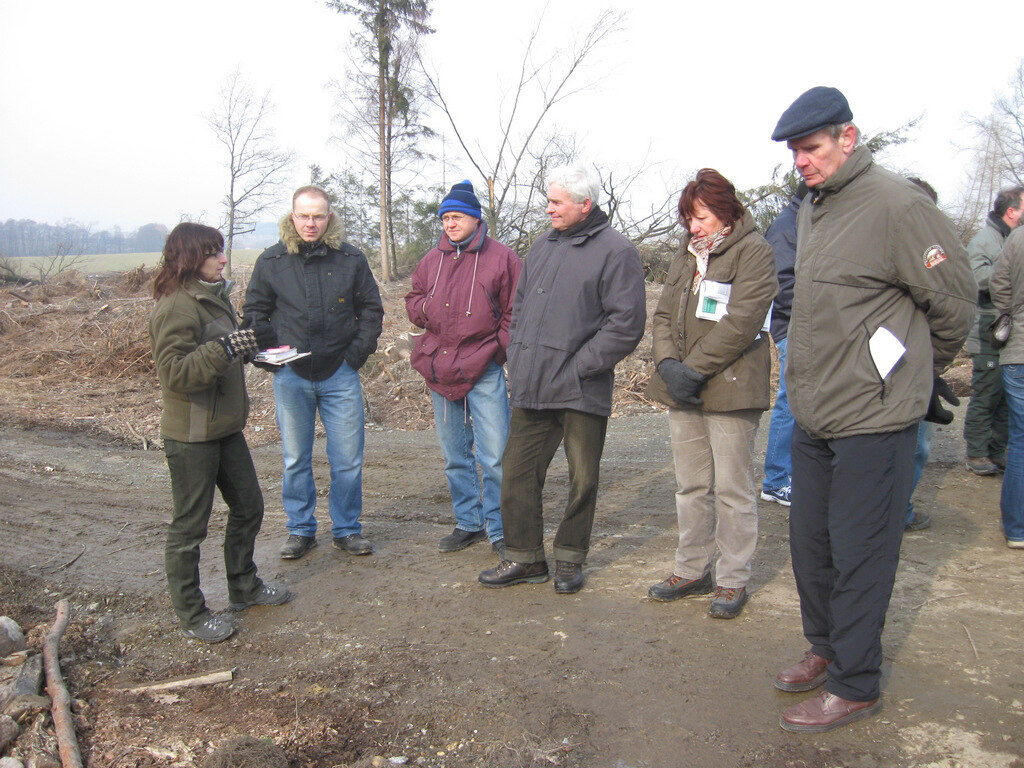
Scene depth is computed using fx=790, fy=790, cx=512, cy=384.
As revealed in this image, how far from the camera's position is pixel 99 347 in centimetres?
1255

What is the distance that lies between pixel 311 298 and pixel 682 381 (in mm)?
2365

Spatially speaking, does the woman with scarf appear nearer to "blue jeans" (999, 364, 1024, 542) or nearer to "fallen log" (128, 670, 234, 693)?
"blue jeans" (999, 364, 1024, 542)

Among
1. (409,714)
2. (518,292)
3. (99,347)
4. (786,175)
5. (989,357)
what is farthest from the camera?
(786,175)

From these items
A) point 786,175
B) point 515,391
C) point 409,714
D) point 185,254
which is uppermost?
point 786,175

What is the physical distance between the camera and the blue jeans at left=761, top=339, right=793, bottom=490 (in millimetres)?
5250

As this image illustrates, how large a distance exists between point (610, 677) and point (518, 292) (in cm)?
211

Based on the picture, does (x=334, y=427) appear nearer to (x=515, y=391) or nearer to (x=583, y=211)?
(x=515, y=391)

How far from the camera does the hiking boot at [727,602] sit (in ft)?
12.7

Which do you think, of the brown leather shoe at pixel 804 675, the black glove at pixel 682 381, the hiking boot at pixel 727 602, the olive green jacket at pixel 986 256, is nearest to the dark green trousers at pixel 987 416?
the olive green jacket at pixel 986 256

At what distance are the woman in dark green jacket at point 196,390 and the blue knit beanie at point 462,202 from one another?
53.5 inches

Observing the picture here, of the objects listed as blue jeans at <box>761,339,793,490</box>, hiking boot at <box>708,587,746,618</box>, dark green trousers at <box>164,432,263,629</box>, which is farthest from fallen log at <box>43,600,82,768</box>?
blue jeans at <box>761,339,793,490</box>

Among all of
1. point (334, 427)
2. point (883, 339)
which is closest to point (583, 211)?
point (883, 339)

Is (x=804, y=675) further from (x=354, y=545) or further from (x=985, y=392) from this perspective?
(x=985, y=392)

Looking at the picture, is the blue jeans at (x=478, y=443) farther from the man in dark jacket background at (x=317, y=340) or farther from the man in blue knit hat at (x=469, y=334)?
the man in dark jacket background at (x=317, y=340)
